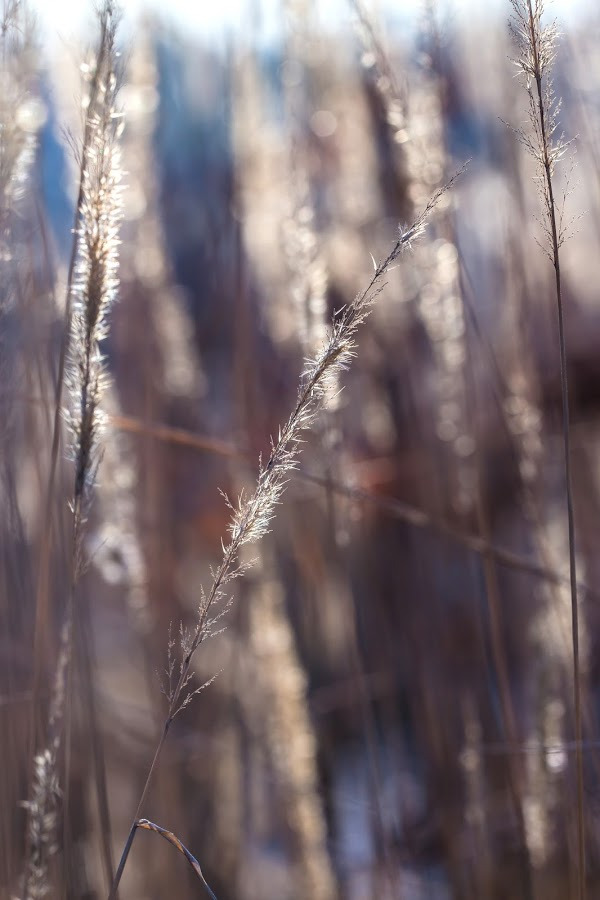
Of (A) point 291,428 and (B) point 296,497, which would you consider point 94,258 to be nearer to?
(A) point 291,428

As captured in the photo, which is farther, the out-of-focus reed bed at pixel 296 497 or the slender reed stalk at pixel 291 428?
the out-of-focus reed bed at pixel 296 497

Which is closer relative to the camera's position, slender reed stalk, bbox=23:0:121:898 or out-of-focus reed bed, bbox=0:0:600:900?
slender reed stalk, bbox=23:0:121:898

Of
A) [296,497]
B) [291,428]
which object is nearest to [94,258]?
[291,428]

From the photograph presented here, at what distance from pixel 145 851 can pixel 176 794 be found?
0.17m

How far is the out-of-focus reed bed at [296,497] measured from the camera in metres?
0.61

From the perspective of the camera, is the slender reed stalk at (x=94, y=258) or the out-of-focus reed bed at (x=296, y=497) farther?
the out-of-focus reed bed at (x=296, y=497)

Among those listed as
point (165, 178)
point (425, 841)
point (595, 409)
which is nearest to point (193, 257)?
point (165, 178)

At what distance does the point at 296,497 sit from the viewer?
129cm

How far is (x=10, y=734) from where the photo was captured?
853 mm

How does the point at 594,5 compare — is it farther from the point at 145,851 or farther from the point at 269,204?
the point at 145,851

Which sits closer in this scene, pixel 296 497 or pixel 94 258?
pixel 94 258

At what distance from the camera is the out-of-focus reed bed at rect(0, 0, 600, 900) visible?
610 mm

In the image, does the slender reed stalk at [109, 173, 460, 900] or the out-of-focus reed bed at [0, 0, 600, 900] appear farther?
the out-of-focus reed bed at [0, 0, 600, 900]

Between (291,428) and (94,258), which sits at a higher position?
(94,258)
